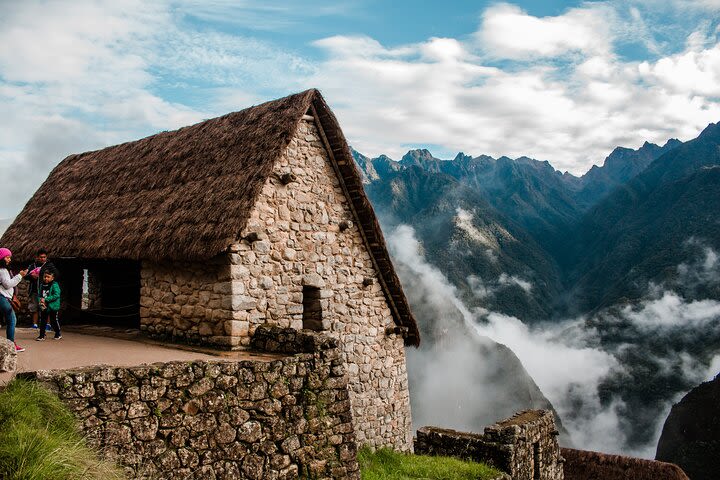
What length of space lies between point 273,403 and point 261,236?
340cm

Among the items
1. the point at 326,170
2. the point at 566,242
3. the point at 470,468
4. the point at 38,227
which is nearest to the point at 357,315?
the point at 326,170

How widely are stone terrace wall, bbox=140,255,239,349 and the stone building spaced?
1.0 inches

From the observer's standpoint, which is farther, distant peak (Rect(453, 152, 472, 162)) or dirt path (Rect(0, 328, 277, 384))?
distant peak (Rect(453, 152, 472, 162))

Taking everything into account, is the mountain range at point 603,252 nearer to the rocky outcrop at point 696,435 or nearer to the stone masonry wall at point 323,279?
the rocky outcrop at point 696,435

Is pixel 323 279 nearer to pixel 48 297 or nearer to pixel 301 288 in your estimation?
pixel 301 288

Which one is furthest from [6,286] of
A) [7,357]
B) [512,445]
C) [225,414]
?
[512,445]

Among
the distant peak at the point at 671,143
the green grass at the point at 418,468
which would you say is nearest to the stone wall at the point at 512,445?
the green grass at the point at 418,468

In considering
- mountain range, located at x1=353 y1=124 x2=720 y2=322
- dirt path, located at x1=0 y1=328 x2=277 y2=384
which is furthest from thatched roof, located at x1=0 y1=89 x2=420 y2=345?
mountain range, located at x1=353 y1=124 x2=720 y2=322

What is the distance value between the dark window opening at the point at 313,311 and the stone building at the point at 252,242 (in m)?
0.02

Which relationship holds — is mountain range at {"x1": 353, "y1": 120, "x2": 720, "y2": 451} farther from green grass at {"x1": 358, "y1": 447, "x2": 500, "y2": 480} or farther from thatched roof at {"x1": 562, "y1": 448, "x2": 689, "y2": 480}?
green grass at {"x1": 358, "y1": 447, "x2": 500, "y2": 480}

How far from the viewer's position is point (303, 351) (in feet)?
25.8

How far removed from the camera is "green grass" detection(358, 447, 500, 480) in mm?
9000

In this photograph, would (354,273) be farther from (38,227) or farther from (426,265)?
(426,265)

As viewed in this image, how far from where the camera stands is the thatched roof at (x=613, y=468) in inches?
667
